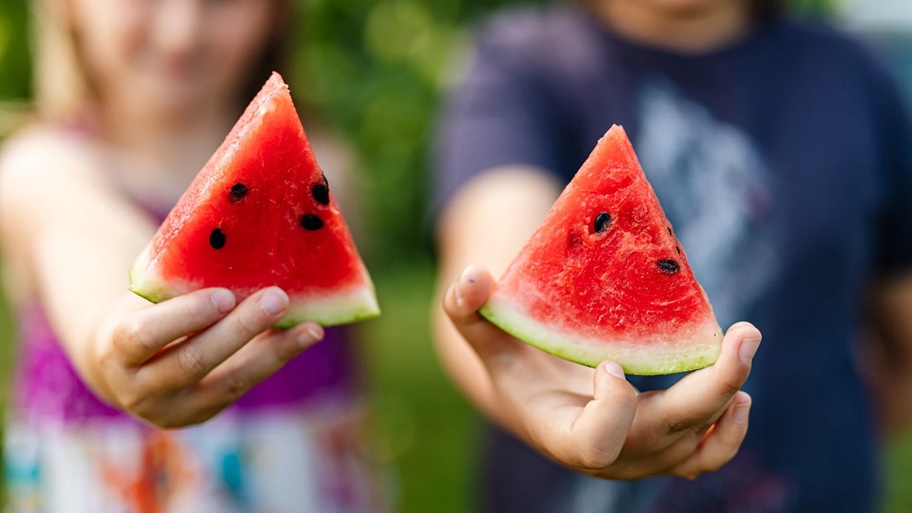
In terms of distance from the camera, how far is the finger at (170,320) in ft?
4.82

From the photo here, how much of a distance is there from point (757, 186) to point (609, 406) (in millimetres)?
1677

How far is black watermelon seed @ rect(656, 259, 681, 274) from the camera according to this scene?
1.77 meters

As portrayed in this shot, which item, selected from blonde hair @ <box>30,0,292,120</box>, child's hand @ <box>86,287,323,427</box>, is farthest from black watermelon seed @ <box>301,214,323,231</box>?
blonde hair @ <box>30,0,292,120</box>

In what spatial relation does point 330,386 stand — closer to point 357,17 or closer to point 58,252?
point 58,252

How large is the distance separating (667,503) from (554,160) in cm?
124

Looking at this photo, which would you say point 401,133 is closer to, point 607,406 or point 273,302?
point 273,302

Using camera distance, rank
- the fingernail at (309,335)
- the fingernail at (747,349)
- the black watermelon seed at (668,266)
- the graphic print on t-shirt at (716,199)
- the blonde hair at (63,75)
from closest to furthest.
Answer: the fingernail at (747,349) < the fingernail at (309,335) < the black watermelon seed at (668,266) < the graphic print on t-shirt at (716,199) < the blonde hair at (63,75)

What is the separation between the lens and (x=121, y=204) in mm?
2539

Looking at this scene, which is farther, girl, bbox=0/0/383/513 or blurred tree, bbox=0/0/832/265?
blurred tree, bbox=0/0/832/265

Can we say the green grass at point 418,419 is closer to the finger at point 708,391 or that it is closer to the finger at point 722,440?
the finger at point 722,440

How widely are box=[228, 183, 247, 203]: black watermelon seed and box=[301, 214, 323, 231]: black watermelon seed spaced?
6.1 inches

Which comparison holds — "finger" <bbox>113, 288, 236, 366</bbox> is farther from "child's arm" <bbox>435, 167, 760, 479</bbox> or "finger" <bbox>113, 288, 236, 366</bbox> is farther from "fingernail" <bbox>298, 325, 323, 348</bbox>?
"child's arm" <bbox>435, 167, 760, 479</bbox>

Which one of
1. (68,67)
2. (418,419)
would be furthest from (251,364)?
(418,419)

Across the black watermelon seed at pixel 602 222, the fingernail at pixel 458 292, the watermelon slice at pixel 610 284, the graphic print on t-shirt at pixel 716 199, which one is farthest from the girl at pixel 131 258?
the graphic print on t-shirt at pixel 716 199
